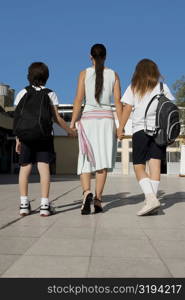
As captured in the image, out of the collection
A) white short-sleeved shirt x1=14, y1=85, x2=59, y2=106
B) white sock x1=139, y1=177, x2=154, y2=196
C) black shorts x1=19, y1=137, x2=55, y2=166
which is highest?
white short-sleeved shirt x1=14, y1=85, x2=59, y2=106

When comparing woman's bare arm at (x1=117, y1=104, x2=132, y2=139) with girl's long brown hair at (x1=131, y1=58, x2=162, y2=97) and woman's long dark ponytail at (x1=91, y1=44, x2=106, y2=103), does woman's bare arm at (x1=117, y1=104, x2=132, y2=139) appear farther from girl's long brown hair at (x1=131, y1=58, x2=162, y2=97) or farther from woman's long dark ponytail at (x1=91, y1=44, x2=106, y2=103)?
woman's long dark ponytail at (x1=91, y1=44, x2=106, y2=103)

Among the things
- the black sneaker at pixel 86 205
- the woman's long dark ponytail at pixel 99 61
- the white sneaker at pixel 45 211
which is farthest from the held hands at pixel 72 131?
the white sneaker at pixel 45 211

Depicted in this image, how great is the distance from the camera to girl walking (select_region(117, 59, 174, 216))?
16.5 ft

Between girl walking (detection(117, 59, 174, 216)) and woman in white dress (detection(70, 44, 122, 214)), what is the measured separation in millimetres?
219

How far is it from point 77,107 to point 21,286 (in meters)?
3.33

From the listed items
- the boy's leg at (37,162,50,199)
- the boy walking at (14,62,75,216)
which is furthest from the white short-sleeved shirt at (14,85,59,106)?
the boy's leg at (37,162,50,199)

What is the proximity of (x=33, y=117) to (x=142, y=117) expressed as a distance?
4.24 feet

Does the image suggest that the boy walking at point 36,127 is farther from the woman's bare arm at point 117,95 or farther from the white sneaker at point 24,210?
the woman's bare arm at point 117,95

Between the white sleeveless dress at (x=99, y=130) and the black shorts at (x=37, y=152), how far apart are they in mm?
464

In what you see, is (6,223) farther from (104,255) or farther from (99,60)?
(99,60)

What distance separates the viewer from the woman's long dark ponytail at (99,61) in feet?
16.9

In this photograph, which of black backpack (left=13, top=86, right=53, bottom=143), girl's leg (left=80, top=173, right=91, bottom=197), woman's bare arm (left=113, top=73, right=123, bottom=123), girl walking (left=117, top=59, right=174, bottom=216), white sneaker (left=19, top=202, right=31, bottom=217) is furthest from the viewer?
woman's bare arm (left=113, top=73, right=123, bottom=123)

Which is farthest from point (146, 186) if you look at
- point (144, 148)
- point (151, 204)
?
point (144, 148)

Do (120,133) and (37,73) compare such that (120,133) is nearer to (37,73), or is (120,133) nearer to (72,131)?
(72,131)
